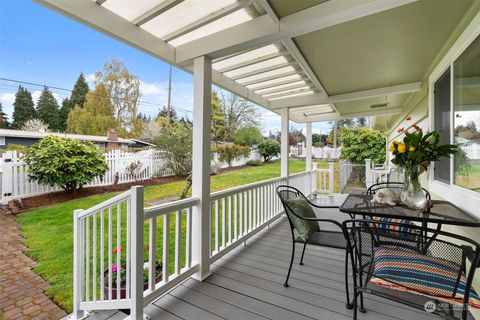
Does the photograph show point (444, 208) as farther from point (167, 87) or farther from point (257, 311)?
point (167, 87)

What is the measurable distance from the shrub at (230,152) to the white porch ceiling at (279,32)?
607 cm

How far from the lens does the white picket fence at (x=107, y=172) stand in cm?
414

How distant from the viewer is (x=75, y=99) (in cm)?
942

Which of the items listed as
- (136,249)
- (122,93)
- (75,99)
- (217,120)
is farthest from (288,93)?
(75,99)

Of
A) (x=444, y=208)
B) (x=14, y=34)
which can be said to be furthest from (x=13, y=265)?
(x=14, y=34)

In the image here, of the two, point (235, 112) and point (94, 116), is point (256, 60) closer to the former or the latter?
point (235, 112)

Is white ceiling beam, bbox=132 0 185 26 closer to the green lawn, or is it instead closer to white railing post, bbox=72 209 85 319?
white railing post, bbox=72 209 85 319

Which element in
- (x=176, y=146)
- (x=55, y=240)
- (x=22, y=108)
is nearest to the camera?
(x=55, y=240)

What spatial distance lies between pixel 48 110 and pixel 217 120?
6.79 meters

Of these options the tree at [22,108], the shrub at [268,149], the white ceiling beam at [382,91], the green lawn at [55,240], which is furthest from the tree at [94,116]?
the white ceiling beam at [382,91]

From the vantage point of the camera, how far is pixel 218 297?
1.95 meters

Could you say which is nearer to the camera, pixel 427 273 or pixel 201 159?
pixel 427 273

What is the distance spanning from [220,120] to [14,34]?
821 cm

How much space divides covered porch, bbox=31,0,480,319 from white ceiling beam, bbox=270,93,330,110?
784 mm
